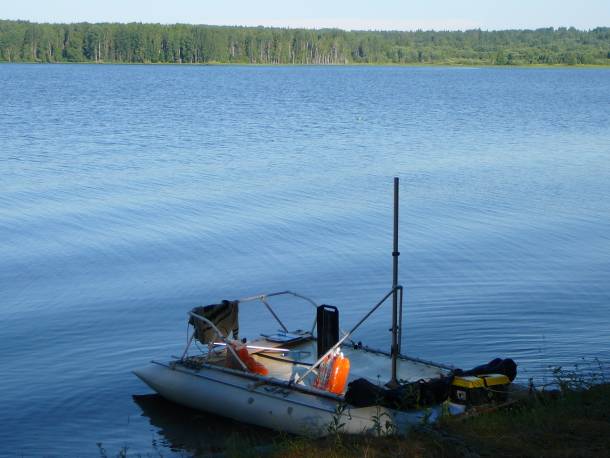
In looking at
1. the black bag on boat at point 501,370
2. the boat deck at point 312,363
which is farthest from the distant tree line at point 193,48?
the black bag on boat at point 501,370

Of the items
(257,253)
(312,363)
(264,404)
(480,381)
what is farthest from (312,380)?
(257,253)

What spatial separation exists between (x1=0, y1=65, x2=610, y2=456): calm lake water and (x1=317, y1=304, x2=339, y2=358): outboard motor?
4.69ft

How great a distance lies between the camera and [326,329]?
37.6ft

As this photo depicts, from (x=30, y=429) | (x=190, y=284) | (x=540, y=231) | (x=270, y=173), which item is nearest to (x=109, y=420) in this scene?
(x=30, y=429)

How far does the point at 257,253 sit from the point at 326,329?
7078 mm

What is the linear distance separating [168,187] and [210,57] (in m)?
149

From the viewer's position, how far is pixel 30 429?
35.7 feet

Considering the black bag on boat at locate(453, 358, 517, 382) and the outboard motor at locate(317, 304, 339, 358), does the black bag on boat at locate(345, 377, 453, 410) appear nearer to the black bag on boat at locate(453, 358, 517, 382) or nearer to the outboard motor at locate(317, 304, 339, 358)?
the black bag on boat at locate(453, 358, 517, 382)

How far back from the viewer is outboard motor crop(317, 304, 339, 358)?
11.4m

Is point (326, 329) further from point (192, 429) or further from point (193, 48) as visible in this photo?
point (193, 48)

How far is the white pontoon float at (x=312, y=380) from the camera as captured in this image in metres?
9.60

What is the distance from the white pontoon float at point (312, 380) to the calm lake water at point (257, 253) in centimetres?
38

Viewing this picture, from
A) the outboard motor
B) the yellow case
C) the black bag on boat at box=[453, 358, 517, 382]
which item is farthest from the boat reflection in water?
the black bag on boat at box=[453, 358, 517, 382]

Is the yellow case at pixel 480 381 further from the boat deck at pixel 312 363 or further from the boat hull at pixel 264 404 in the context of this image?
the boat deck at pixel 312 363
